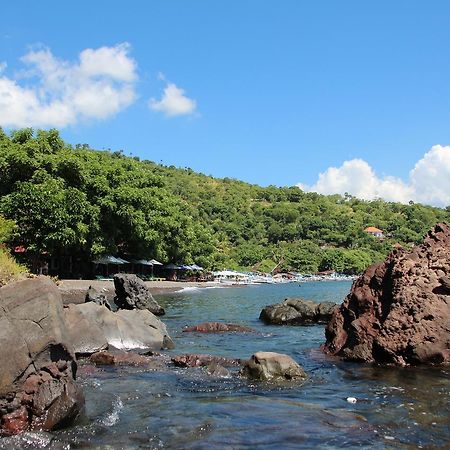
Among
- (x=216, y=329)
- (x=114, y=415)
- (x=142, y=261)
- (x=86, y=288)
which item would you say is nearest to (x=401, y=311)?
(x=114, y=415)

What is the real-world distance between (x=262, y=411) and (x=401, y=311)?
7953mm

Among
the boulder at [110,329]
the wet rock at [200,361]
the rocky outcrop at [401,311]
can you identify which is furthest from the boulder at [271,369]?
the boulder at [110,329]

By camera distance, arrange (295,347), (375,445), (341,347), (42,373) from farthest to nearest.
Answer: (295,347), (341,347), (42,373), (375,445)

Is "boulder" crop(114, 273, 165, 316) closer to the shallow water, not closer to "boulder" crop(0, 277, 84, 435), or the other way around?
the shallow water

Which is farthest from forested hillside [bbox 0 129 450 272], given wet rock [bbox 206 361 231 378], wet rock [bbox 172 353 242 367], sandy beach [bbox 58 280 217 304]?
wet rock [bbox 206 361 231 378]

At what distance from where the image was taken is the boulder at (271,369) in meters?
14.6

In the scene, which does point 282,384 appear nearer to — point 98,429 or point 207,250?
point 98,429

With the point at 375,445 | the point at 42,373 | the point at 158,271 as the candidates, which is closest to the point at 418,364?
the point at 375,445

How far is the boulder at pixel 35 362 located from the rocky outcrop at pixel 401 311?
33.3 ft

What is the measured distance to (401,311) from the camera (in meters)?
17.4

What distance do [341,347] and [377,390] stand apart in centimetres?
541

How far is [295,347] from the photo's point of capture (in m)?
21.7

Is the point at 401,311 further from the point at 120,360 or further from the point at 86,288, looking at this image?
the point at 86,288

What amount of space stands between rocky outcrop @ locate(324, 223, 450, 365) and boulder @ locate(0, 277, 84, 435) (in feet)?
33.3
